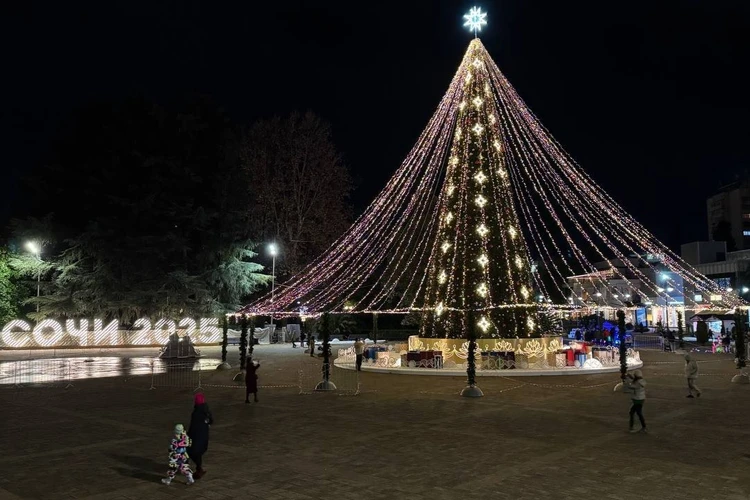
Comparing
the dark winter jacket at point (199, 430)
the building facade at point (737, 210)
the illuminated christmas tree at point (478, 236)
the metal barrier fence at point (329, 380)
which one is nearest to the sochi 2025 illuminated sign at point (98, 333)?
the metal barrier fence at point (329, 380)

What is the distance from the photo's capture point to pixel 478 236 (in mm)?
23234

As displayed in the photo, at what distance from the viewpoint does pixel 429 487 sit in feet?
26.5

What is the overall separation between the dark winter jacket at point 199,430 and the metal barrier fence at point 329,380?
874cm

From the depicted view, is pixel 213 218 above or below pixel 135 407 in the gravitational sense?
above

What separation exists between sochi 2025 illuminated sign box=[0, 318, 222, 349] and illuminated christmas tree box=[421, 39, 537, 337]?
2179cm

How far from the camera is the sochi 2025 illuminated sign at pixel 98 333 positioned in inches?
1523

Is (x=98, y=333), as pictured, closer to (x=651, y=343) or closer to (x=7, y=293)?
(x=7, y=293)

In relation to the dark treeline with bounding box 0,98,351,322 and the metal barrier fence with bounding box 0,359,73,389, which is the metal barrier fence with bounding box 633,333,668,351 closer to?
the dark treeline with bounding box 0,98,351,322

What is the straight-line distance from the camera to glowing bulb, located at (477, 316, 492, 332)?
23719mm

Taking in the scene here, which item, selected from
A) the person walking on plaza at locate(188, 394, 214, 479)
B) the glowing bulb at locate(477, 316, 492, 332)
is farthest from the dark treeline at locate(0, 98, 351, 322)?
the person walking on plaza at locate(188, 394, 214, 479)

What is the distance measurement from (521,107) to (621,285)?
2281 inches

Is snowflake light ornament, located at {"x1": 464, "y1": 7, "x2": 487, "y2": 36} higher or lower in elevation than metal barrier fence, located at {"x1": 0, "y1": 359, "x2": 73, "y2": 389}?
higher

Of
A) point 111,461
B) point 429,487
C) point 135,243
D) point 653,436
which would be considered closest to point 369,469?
point 429,487

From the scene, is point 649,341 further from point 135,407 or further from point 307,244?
point 135,407
